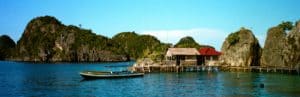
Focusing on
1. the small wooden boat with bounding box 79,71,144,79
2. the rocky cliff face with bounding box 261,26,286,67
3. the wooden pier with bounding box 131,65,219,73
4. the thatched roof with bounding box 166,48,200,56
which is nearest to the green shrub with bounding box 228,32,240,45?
the rocky cliff face with bounding box 261,26,286,67

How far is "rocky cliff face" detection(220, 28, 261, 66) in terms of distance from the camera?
110m

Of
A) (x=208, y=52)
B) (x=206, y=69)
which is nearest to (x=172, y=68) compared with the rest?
(x=206, y=69)

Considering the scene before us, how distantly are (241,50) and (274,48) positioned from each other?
8.17 metres

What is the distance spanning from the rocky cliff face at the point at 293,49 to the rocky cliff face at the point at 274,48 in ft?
6.79

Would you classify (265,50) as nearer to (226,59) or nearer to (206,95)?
(226,59)

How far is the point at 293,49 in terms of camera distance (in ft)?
325

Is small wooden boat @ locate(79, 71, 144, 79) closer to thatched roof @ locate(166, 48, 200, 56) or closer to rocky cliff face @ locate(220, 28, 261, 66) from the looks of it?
thatched roof @ locate(166, 48, 200, 56)

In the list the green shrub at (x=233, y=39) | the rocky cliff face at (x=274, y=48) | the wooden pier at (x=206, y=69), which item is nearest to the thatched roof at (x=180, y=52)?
the wooden pier at (x=206, y=69)

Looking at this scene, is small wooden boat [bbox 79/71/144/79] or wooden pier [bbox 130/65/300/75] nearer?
A: small wooden boat [bbox 79/71/144/79]

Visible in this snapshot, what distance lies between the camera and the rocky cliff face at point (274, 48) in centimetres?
10362

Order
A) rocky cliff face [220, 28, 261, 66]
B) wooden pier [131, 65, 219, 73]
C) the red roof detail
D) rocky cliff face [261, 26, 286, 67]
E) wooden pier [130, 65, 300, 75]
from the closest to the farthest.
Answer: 1. wooden pier [130, 65, 300, 75]
2. wooden pier [131, 65, 219, 73]
3. rocky cliff face [261, 26, 286, 67]
4. the red roof detail
5. rocky cliff face [220, 28, 261, 66]

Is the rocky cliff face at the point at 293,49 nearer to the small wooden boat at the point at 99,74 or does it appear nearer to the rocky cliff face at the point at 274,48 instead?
the rocky cliff face at the point at 274,48

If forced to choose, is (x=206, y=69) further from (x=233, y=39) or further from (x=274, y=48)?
(x=274, y=48)

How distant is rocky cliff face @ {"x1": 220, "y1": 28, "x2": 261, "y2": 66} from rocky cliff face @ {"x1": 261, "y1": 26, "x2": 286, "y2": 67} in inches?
126
